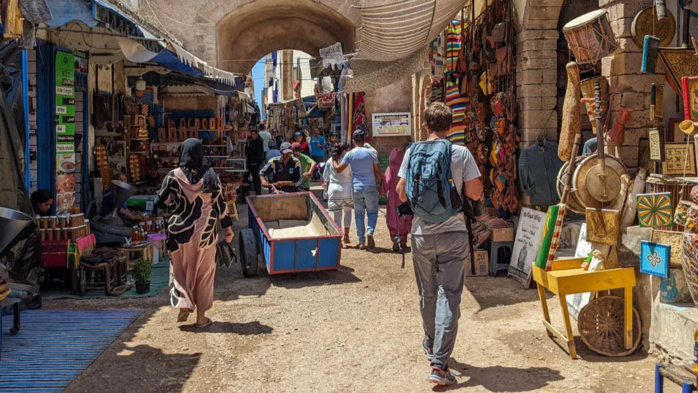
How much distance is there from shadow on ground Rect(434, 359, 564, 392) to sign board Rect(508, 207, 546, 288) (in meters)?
2.54

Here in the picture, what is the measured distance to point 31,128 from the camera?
8422mm

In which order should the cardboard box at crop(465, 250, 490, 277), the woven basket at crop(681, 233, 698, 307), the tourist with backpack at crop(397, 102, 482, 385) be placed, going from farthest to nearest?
the cardboard box at crop(465, 250, 490, 277) → the tourist with backpack at crop(397, 102, 482, 385) → the woven basket at crop(681, 233, 698, 307)

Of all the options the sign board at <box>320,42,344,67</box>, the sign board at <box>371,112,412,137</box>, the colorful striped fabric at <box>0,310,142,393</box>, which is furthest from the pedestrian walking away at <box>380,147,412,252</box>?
the sign board at <box>371,112,412,137</box>

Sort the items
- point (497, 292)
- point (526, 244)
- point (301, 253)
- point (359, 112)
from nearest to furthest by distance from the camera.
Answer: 1. point (497, 292)
2. point (526, 244)
3. point (301, 253)
4. point (359, 112)

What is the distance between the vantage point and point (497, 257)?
780 centimetres

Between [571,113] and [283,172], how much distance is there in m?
4.89

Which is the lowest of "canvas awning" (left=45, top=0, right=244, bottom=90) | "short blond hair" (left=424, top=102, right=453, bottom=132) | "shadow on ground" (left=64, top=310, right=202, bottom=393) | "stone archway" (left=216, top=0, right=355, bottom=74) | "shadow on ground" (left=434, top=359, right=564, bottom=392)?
"shadow on ground" (left=64, top=310, right=202, bottom=393)

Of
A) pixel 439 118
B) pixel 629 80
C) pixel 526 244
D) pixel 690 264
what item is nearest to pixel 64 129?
pixel 526 244

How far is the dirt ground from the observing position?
14.6 feet

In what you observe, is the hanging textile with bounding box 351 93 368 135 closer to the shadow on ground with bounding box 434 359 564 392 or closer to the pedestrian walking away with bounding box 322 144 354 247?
the pedestrian walking away with bounding box 322 144 354 247

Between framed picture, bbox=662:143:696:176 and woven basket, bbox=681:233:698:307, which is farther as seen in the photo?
framed picture, bbox=662:143:696:176

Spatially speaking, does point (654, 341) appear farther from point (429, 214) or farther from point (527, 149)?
point (527, 149)

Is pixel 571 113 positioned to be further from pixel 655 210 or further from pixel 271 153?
pixel 271 153

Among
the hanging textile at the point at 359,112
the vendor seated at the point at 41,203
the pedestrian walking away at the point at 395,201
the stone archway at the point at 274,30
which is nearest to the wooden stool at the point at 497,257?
the pedestrian walking away at the point at 395,201
